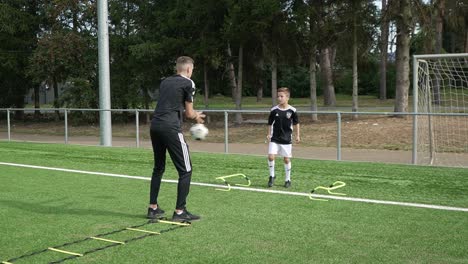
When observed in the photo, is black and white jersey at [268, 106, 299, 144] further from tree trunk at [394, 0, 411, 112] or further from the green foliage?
tree trunk at [394, 0, 411, 112]

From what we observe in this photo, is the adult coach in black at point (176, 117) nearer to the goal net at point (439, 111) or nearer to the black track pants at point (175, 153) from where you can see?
the black track pants at point (175, 153)

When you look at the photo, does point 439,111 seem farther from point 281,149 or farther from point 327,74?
point 327,74

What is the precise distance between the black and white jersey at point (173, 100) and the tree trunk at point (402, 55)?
18.2 metres

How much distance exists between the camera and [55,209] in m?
7.80

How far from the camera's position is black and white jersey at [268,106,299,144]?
9289 millimetres

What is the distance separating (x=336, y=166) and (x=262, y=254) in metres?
7.26

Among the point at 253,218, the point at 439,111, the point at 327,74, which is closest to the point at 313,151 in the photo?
the point at 439,111

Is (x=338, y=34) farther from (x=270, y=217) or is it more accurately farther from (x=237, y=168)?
(x=270, y=217)

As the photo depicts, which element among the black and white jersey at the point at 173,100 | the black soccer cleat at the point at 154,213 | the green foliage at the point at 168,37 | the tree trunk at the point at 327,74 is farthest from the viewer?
the tree trunk at the point at 327,74

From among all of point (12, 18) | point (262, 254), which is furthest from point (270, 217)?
point (12, 18)

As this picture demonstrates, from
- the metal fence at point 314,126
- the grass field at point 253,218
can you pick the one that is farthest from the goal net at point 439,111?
the grass field at point 253,218

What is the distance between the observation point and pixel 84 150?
16.9 metres

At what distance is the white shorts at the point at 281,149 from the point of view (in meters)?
9.33

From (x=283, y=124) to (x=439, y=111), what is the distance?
31.2 feet
